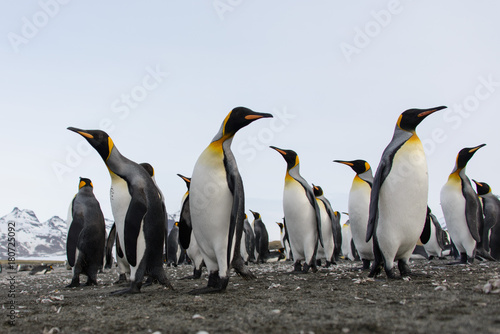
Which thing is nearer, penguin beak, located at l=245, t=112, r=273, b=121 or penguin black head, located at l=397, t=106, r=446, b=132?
penguin beak, located at l=245, t=112, r=273, b=121

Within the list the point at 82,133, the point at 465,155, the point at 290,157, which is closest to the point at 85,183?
the point at 82,133

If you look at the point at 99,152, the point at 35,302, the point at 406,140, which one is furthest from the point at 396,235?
the point at 35,302

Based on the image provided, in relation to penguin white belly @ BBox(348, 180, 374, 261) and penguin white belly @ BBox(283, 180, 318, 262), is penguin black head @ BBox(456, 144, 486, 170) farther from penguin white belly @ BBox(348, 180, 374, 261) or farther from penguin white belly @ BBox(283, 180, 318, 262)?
penguin white belly @ BBox(283, 180, 318, 262)

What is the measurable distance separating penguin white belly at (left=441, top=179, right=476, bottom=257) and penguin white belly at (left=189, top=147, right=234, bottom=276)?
19.2 ft

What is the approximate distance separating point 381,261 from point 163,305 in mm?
2906

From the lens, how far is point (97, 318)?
325 cm

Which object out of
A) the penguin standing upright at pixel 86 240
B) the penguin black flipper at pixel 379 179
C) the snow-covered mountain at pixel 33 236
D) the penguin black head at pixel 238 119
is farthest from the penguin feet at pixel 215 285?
the snow-covered mountain at pixel 33 236

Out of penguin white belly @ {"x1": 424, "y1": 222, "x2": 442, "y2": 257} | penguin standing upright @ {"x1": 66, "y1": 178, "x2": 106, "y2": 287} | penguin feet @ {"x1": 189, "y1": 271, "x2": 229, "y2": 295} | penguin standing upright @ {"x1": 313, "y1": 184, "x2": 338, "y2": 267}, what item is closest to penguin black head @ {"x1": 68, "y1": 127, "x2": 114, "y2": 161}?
penguin feet @ {"x1": 189, "y1": 271, "x2": 229, "y2": 295}

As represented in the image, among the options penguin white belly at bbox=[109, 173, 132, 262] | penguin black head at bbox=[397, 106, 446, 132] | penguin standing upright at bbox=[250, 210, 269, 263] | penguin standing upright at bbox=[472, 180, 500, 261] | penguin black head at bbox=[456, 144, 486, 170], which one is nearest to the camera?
penguin white belly at bbox=[109, 173, 132, 262]

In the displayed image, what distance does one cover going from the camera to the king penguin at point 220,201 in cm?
450

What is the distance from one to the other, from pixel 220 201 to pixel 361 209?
4100mm

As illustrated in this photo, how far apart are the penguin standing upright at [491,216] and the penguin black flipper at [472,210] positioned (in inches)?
42.7

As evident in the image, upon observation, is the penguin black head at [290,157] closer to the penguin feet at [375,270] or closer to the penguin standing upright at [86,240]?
the penguin feet at [375,270]

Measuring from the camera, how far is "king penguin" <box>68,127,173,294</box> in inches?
189
